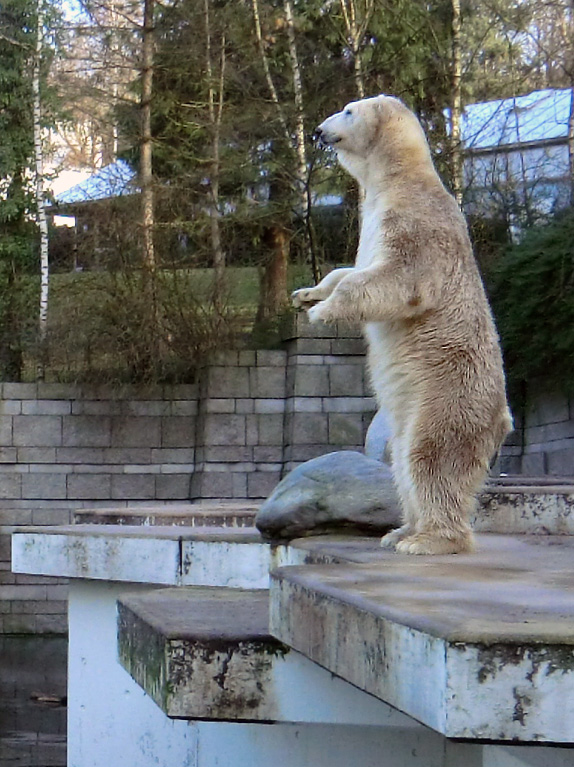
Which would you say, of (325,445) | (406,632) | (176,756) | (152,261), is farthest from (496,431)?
(152,261)

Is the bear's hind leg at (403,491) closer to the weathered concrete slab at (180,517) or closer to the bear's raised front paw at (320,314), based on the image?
the bear's raised front paw at (320,314)

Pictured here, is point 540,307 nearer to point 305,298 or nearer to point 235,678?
point 305,298

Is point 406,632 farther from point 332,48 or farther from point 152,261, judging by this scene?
point 332,48

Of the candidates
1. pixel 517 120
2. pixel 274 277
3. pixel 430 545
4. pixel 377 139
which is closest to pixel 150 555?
pixel 430 545

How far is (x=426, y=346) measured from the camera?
4.29m

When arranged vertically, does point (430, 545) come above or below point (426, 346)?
below

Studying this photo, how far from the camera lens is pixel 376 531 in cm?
502

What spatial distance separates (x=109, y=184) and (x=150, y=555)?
11.3m

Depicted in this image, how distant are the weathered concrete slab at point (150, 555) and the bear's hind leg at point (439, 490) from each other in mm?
1154

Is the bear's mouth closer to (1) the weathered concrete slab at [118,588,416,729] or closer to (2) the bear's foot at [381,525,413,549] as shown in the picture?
(2) the bear's foot at [381,525,413,549]

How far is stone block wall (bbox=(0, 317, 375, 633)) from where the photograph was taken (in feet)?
44.1

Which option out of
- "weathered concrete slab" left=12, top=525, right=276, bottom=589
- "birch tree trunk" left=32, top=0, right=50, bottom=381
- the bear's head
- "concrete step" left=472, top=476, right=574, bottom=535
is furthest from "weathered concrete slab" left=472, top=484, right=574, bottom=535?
"birch tree trunk" left=32, top=0, right=50, bottom=381

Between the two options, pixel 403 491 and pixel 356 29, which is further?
pixel 356 29

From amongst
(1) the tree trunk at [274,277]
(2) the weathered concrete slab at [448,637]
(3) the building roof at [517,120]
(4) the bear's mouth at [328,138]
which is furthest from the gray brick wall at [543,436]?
(2) the weathered concrete slab at [448,637]
